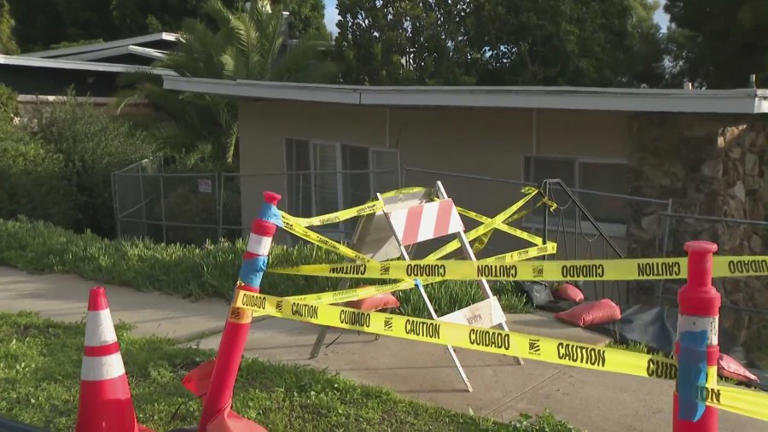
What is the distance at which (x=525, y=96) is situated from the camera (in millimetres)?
9320

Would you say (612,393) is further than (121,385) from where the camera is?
Yes

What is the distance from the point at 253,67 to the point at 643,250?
42.1ft

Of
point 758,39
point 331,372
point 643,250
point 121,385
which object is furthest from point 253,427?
point 758,39

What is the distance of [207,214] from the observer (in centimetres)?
1525

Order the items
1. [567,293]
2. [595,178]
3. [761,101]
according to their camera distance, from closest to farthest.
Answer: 1. [567,293]
2. [761,101]
3. [595,178]

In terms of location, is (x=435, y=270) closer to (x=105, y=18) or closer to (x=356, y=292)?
(x=356, y=292)

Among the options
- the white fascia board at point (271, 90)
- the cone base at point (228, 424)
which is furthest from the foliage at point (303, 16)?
the cone base at point (228, 424)

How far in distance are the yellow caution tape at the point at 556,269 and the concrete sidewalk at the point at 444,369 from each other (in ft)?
3.15

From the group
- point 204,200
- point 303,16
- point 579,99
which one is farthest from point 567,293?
point 303,16

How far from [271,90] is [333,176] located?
1.72 metres

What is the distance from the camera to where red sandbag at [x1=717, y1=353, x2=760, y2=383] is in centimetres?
547

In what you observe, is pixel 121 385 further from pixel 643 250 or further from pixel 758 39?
pixel 758 39

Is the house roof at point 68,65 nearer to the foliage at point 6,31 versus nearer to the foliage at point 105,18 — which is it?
the foliage at point 105,18

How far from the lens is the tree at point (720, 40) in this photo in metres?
14.6
